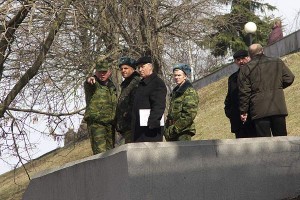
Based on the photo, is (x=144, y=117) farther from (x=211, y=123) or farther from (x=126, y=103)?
(x=211, y=123)

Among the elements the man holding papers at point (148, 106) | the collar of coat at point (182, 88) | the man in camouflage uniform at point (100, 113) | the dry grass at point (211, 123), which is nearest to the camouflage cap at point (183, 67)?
the collar of coat at point (182, 88)

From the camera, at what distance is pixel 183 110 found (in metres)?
9.39

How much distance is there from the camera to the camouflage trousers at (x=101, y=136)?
10.4 metres

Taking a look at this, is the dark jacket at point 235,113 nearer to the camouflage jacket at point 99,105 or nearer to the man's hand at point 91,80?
the camouflage jacket at point 99,105

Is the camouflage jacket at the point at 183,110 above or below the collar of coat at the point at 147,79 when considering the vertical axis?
below

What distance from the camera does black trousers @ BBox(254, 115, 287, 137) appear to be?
31.9 ft

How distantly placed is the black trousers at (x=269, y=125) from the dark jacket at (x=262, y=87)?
7cm

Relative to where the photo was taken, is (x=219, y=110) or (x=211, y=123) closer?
(x=211, y=123)

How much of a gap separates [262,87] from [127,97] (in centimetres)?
142

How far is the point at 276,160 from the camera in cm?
916

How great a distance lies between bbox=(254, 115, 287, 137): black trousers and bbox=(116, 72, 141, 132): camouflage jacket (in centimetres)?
132

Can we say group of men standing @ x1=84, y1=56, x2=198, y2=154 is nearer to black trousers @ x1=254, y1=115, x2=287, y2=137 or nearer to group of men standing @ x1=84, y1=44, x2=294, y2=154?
group of men standing @ x1=84, y1=44, x2=294, y2=154

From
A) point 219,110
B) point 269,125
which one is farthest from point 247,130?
point 219,110

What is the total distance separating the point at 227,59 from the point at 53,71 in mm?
29449
